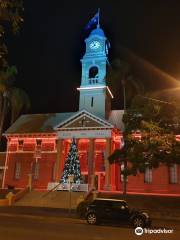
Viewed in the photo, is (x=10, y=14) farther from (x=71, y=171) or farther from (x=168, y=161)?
(x=71, y=171)

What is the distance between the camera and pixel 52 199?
1467 inches

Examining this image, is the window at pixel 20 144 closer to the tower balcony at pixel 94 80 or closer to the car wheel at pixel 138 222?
the tower balcony at pixel 94 80

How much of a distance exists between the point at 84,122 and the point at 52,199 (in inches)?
504

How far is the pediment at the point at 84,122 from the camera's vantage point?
148 ft

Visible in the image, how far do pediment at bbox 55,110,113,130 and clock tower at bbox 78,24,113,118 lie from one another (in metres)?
3.94

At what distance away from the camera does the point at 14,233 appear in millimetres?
14609

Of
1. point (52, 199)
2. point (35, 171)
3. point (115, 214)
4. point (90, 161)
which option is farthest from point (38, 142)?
point (115, 214)

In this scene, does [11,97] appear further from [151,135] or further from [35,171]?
[151,135]

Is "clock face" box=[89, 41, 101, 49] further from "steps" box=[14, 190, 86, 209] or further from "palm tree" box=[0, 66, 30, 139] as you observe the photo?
"steps" box=[14, 190, 86, 209]

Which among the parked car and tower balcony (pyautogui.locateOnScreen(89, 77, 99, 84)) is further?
tower balcony (pyautogui.locateOnScreen(89, 77, 99, 84))

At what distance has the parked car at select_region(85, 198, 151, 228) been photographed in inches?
794

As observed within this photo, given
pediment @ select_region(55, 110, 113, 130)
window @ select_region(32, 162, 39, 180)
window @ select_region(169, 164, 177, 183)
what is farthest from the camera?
window @ select_region(32, 162, 39, 180)

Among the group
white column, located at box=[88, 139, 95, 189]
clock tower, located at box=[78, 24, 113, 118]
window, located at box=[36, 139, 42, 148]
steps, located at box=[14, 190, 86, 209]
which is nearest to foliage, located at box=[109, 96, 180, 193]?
steps, located at box=[14, 190, 86, 209]

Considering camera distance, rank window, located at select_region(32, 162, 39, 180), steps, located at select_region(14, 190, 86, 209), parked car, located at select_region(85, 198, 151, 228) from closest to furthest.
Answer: parked car, located at select_region(85, 198, 151, 228) → steps, located at select_region(14, 190, 86, 209) → window, located at select_region(32, 162, 39, 180)
